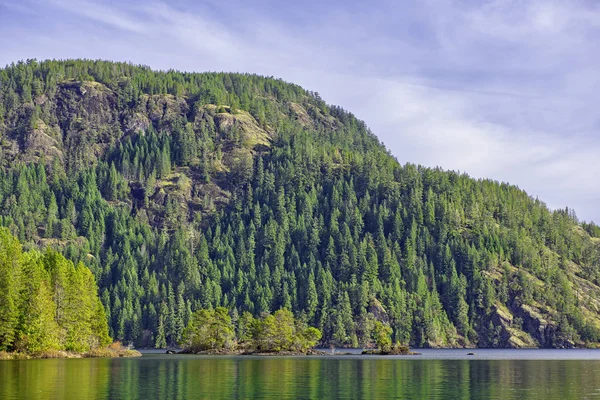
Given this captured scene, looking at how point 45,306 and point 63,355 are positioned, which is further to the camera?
point 63,355

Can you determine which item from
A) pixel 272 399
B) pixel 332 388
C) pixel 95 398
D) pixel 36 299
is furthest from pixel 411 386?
pixel 36 299

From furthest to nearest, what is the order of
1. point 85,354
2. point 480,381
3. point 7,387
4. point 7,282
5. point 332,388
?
point 85,354
point 7,282
point 480,381
point 332,388
point 7,387

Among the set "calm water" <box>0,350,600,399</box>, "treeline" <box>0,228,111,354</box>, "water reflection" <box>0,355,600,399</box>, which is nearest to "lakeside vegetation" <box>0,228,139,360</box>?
"treeline" <box>0,228,111,354</box>

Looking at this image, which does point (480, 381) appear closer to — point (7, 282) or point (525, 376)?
point (525, 376)

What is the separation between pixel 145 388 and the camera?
90500 millimetres

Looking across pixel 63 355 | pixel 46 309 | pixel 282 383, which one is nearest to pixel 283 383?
pixel 282 383

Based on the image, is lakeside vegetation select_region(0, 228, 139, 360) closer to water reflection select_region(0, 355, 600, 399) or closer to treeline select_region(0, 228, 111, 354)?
treeline select_region(0, 228, 111, 354)

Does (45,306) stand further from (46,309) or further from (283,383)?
(283,383)

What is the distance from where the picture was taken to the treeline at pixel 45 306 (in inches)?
6014

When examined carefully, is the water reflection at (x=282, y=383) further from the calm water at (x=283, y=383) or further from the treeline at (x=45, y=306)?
the treeline at (x=45, y=306)

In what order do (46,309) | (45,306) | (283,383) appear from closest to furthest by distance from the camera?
1. (283,383)
2. (45,306)
3. (46,309)

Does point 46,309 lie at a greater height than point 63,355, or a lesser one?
greater

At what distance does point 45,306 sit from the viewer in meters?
158

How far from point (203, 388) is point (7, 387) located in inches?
838
